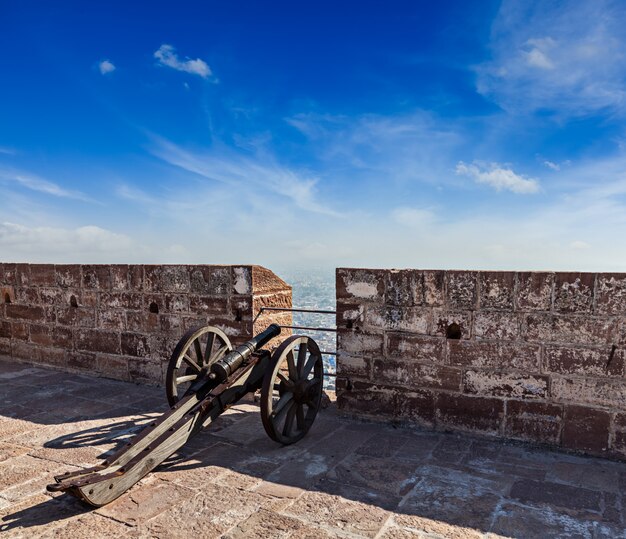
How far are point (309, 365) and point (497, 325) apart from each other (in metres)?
1.60

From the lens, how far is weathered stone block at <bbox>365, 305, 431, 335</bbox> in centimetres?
434

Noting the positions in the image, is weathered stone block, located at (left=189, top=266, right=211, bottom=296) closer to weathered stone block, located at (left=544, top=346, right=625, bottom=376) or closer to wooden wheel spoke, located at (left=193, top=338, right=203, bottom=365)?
wooden wheel spoke, located at (left=193, top=338, right=203, bottom=365)

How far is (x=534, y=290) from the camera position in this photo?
3.95 meters

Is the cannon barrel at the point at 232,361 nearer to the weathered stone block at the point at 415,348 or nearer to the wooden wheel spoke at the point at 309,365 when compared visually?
the wooden wheel spoke at the point at 309,365

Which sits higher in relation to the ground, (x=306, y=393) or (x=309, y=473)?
(x=306, y=393)

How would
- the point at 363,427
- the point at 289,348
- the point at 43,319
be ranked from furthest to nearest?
1. the point at 43,319
2. the point at 363,427
3. the point at 289,348

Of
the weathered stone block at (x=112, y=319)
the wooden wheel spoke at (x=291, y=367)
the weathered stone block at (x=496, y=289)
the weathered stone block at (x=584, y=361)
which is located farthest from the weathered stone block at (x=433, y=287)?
the weathered stone block at (x=112, y=319)

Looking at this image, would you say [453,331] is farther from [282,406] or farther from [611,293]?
[282,406]

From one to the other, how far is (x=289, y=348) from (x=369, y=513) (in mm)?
1321

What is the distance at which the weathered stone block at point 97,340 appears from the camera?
604 cm

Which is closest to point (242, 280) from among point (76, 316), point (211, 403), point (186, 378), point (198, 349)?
point (198, 349)

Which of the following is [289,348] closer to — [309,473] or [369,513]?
[309,473]

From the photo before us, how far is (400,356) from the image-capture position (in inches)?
175

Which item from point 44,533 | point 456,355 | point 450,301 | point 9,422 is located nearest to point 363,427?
point 456,355
